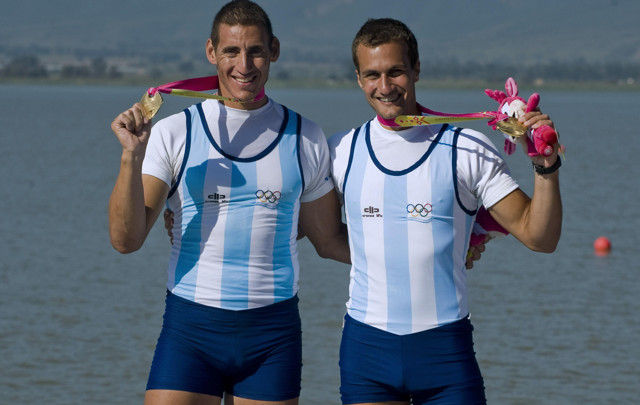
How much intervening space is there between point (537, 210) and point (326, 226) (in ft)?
4.13

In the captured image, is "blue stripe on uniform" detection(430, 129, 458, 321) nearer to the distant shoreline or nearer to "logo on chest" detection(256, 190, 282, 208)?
"logo on chest" detection(256, 190, 282, 208)

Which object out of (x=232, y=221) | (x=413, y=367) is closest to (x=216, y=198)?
(x=232, y=221)

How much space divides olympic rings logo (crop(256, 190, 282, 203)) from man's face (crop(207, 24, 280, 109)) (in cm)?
50

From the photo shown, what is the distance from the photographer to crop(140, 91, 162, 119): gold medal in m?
5.42

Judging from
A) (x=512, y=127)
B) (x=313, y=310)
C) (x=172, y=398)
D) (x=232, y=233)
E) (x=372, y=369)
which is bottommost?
(x=313, y=310)

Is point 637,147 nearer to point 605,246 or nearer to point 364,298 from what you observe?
point 605,246

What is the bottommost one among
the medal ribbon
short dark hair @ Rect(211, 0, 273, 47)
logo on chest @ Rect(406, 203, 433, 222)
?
logo on chest @ Rect(406, 203, 433, 222)

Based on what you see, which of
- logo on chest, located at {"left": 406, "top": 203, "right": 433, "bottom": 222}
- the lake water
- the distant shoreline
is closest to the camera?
logo on chest, located at {"left": 406, "top": 203, "right": 433, "bottom": 222}

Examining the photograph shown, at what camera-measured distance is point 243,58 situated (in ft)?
18.6

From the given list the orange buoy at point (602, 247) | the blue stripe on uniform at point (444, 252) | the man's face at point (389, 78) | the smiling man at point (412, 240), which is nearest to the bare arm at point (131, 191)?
the smiling man at point (412, 240)

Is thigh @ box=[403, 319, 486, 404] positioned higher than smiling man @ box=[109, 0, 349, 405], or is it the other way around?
smiling man @ box=[109, 0, 349, 405]

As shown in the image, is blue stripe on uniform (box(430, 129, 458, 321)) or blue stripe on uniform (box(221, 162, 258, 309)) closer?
blue stripe on uniform (box(430, 129, 458, 321))

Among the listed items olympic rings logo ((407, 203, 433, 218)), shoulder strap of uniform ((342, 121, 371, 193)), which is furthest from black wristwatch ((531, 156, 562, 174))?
shoulder strap of uniform ((342, 121, 371, 193))

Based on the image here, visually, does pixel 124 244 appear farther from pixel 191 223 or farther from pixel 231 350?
pixel 231 350
